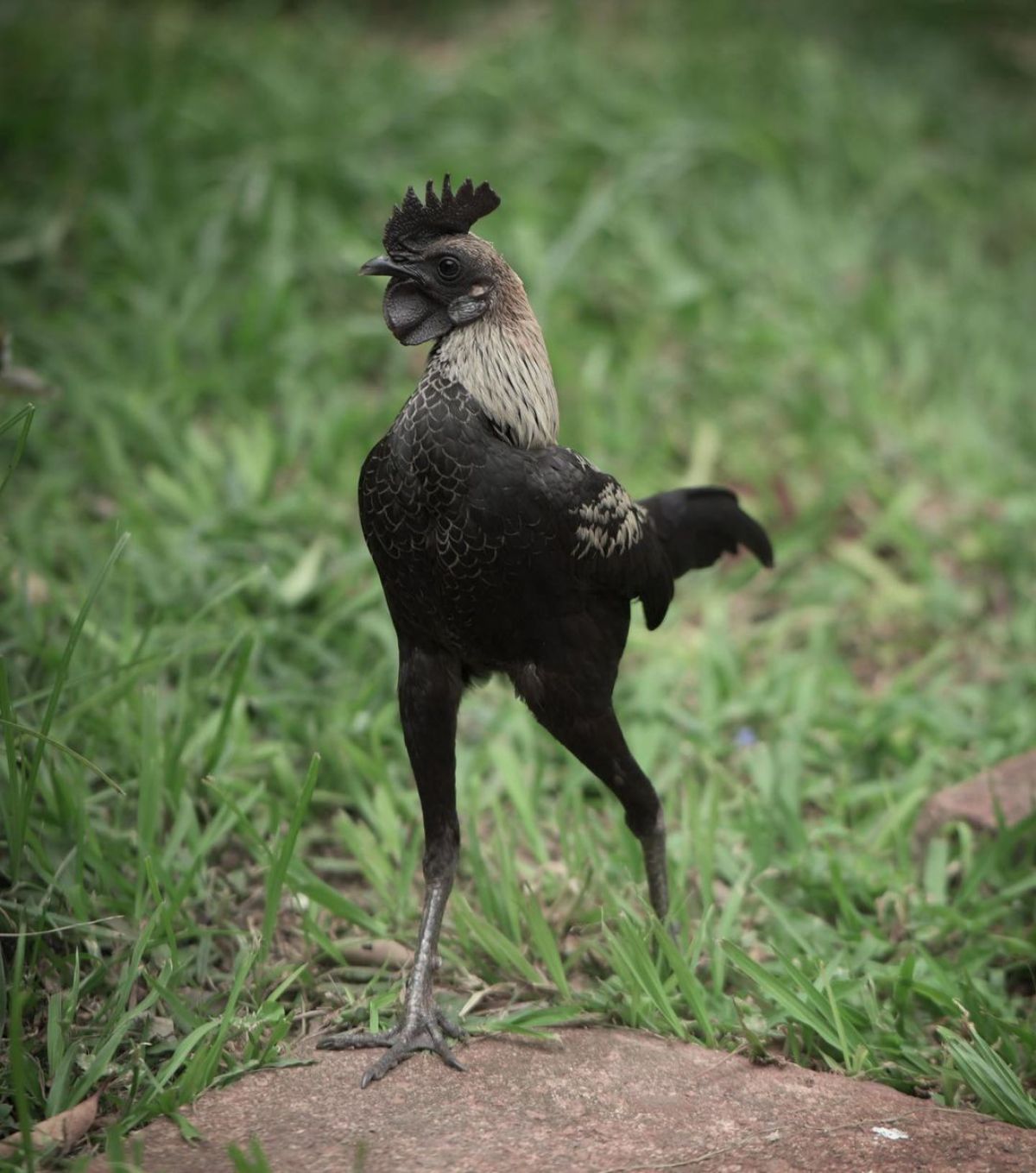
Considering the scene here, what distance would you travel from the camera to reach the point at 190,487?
16.8 feet

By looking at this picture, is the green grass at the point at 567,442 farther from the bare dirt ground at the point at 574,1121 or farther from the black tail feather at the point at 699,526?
the black tail feather at the point at 699,526

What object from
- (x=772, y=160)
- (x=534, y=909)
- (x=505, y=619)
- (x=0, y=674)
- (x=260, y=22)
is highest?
(x=260, y=22)

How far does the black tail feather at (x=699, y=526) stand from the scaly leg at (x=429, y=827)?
782 millimetres

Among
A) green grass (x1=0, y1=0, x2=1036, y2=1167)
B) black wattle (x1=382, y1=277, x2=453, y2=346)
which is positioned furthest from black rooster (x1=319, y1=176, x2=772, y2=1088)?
green grass (x1=0, y1=0, x2=1036, y2=1167)

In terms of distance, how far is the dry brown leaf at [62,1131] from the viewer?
255 centimetres

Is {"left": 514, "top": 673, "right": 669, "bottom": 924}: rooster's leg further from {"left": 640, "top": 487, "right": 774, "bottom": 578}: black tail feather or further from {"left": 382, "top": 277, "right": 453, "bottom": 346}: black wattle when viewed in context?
{"left": 382, "top": 277, "right": 453, "bottom": 346}: black wattle

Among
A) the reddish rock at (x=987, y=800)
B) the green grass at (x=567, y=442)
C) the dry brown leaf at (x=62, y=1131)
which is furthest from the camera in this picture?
the reddish rock at (x=987, y=800)

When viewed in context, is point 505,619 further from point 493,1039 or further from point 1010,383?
point 1010,383

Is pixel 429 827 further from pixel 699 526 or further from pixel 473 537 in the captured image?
pixel 699 526

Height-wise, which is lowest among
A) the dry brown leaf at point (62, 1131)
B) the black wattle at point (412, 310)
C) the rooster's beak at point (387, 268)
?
the dry brown leaf at point (62, 1131)

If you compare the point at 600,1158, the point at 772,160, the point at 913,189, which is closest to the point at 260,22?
the point at 772,160

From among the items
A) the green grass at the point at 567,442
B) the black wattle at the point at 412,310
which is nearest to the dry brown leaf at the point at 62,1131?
the green grass at the point at 567,442

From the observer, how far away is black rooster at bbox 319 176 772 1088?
9.11 feet

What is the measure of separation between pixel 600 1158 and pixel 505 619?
1.09 meters
